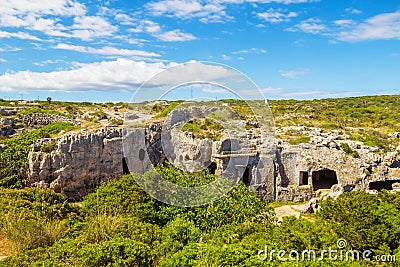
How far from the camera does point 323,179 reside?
2472 cm

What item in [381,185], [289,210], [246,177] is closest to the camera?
[289,210]

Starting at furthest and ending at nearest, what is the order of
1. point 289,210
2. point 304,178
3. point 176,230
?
point 304,178 → point 289,210 → point 176,230

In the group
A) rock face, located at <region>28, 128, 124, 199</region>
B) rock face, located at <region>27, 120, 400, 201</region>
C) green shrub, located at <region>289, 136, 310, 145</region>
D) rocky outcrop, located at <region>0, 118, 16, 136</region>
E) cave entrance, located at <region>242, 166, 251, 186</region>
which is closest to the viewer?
rock face, located at <region>28, 128, 124, 199</region>

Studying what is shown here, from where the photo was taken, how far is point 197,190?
15.3m

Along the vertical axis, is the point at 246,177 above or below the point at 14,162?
below

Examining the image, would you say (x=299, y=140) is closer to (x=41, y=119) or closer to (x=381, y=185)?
(x=381, y=185)

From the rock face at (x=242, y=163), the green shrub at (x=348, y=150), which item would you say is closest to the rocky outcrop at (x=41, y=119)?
the rock face at (x=242, y=163)

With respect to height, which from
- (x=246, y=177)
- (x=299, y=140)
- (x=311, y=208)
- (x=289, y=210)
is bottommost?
(x=289, y=210)

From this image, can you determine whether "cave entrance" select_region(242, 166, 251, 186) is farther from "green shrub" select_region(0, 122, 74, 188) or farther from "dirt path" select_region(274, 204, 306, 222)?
"green shrub" select_region(0, 122, 74, 188)

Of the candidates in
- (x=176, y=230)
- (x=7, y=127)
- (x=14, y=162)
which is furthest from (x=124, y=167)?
(x=176, y=230)

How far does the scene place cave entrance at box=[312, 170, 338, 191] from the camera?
77.0 feet

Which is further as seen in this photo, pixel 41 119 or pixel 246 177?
pixel 41 119

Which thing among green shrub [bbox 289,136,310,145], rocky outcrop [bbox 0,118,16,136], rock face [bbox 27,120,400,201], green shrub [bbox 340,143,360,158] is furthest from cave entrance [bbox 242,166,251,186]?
rocky outcrop [bbox 0,118,16,136]

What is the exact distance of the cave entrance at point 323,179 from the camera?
2347cm
